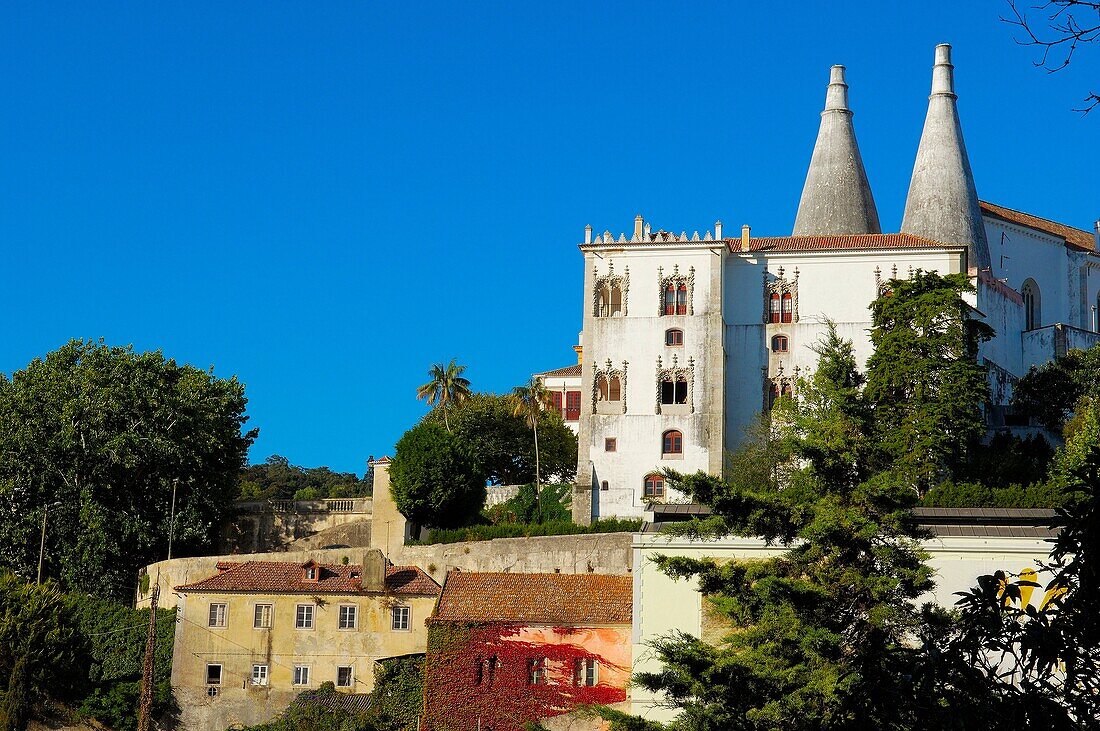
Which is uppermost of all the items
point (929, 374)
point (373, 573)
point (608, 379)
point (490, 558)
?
point (608, 379)

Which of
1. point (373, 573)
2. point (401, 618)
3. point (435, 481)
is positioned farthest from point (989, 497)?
point (435, 481)

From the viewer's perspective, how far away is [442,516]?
5438 centimetres

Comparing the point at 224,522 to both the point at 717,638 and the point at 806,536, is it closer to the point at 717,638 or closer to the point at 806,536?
the point at 717,638

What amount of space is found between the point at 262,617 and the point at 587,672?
36.7ft

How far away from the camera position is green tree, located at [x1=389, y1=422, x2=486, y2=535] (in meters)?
53.6

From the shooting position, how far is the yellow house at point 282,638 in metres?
44.5

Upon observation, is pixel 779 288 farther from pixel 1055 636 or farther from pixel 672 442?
pixel 1055 636

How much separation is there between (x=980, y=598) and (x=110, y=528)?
48.2 metres

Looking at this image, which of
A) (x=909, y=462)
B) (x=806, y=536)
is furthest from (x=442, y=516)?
(x=806, y=536)

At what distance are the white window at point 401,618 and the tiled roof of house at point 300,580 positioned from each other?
21.0 inches

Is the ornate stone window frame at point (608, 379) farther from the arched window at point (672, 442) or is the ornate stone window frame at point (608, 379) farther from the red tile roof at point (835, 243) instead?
the red tile roof at point (835, 243)

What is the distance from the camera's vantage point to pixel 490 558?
49.2m

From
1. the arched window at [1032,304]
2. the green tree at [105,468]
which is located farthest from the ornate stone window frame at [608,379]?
the arched window at [1032,304]

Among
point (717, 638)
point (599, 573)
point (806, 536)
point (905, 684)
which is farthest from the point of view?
point (599, 573)
